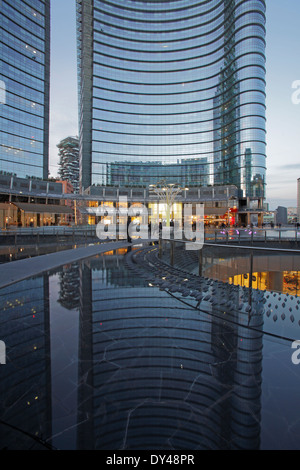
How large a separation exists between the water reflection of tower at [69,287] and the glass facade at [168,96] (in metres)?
73.3

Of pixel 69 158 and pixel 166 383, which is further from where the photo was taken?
pixel 69 158

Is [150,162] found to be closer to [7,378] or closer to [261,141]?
[261,141]

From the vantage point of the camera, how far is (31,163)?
6962 centimetres

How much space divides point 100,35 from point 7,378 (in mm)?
101370

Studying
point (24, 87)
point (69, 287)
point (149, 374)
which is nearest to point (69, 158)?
point (24, 87)

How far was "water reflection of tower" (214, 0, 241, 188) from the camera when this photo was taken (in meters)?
75.8

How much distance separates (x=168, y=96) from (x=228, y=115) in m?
21.8

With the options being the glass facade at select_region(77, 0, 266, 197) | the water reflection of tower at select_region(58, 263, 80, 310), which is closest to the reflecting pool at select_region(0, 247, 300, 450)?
the water reflection of tower at select_region(58, 263, 80, 310)

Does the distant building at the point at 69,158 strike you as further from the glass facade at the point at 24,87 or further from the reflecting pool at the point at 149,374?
the reflecting pool at the point at 149,374

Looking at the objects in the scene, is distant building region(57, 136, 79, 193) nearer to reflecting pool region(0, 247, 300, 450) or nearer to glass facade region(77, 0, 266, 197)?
glass facade region(77, 0, 266, 197)

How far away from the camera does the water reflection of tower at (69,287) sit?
18.2ft

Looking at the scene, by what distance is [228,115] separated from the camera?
260 feet

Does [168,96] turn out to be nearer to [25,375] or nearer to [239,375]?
[239,375]

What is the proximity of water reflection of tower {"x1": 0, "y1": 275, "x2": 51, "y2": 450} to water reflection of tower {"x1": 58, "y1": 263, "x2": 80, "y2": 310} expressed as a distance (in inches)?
18.1
